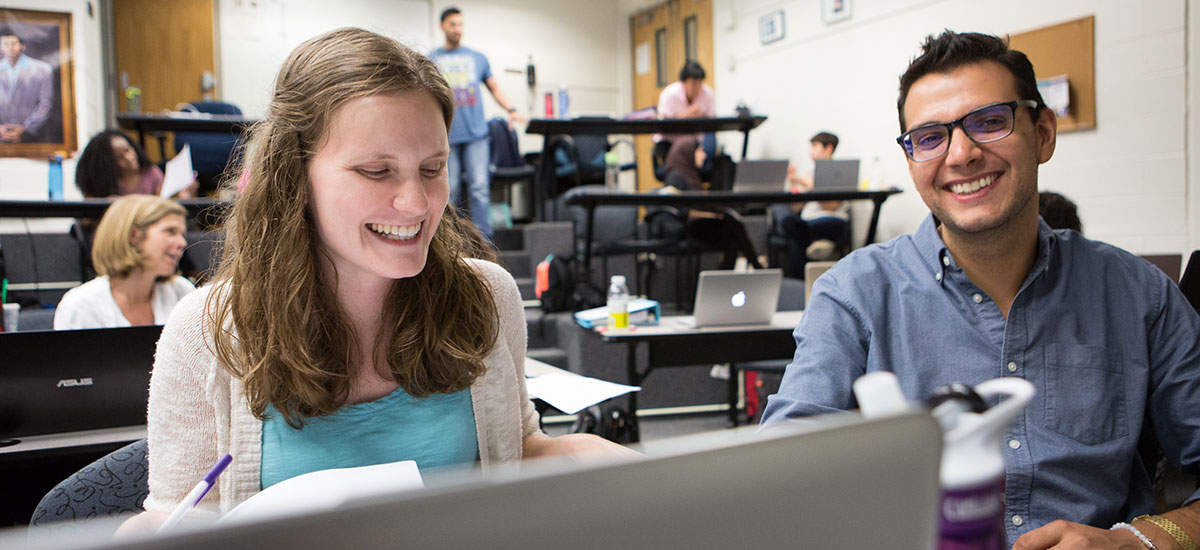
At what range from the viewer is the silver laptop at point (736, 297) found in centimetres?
278

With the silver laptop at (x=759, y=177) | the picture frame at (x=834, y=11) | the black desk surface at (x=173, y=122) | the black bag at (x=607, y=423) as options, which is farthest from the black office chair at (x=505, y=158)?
the black bag at (x=607, y=423)

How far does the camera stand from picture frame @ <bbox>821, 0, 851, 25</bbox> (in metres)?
6.04

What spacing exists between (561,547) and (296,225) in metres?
0.91

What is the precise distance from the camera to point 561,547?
29 centimetres

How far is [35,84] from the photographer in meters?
5.19

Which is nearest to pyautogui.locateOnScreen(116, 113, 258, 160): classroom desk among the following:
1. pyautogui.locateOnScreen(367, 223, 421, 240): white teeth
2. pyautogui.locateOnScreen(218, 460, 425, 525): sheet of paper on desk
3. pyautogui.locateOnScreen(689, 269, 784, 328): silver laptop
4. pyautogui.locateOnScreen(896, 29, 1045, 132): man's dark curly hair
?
pyautogui.locateOnScreen(689, 269, 784, 328): silver laptop

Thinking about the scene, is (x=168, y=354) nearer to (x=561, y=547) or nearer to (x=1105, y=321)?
(x=561, y=547)

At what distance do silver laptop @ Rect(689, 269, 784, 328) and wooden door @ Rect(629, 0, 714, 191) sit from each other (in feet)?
17.0

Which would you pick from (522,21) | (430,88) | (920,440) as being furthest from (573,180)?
(920,440)

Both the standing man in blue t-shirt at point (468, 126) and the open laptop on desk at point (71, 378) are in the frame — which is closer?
the open laptop on desk at point (71, 378)

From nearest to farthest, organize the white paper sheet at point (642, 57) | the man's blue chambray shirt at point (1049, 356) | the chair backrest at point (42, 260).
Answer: the man's blue chambray shirt at point (1049, 356), the chair backrest at point (42, 260), the white paper sheet at point (642, 57)

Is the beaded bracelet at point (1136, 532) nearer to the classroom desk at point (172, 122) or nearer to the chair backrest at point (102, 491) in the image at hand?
the chair backrest at point (102, 491)

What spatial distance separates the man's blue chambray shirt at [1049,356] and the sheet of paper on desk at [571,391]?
0.44 meters

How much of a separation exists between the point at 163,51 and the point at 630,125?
4339 millimetres
